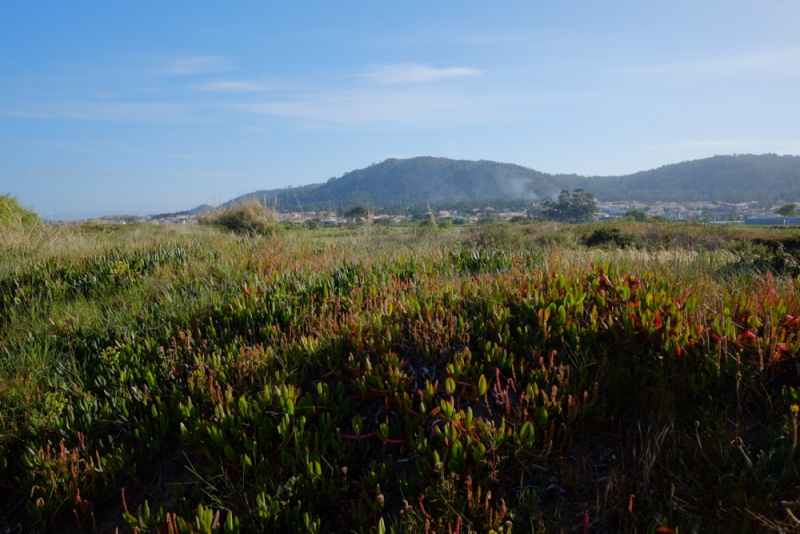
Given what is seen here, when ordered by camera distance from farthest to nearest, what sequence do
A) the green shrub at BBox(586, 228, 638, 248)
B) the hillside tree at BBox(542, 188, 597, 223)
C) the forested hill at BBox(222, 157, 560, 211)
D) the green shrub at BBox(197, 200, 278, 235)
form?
the forested hill at BBox(222, 157, 560, 211)
the hillside tree at BBox(542, 188, 597, 223)
the green shrub at BBox(586, 228, 638, 248)
the green shrub at BBox(197, 200, 278, 235)

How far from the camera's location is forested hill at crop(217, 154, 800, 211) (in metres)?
41.7

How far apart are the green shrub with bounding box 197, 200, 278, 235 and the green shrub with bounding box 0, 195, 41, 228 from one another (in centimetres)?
564

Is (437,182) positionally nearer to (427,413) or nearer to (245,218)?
(245,218)

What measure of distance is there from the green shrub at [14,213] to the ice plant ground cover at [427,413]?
469 inches

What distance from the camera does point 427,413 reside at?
308cm

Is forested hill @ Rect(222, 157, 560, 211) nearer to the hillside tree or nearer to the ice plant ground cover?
the hillside tree

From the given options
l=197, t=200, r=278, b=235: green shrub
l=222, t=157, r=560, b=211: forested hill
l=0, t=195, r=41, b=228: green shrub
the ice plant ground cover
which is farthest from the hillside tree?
l=222, t=157, r=560, b=211: forested hill

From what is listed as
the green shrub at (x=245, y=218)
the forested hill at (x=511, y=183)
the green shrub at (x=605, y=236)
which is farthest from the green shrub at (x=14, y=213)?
the green shrub at (x=605, y=236)

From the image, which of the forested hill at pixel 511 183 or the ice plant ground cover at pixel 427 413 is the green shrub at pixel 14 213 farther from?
the ice plant ground cover at pixel 427 413

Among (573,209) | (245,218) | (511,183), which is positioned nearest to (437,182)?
(511,183)

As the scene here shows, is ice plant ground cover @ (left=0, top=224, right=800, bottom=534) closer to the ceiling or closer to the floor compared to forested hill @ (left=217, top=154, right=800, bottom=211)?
closer to the floor

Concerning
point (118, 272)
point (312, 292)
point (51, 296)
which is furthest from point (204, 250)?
point (312, 292)

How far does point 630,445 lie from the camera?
2844 millimetres

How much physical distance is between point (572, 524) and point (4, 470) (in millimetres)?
3615
